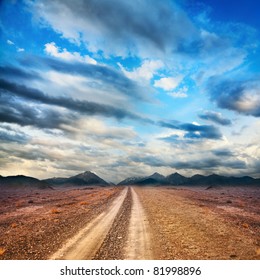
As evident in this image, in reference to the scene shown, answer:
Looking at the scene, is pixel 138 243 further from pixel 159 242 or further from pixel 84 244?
pixel 84 244

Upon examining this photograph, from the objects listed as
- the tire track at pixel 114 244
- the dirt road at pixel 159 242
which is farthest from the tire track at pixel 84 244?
the tire track at pixel 114 244

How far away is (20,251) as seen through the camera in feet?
43.4

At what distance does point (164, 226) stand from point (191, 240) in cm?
436

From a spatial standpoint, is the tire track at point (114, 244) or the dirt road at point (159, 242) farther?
the dirt road at point (159, 242)

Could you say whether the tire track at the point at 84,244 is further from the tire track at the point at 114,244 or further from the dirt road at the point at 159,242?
the tire track at the point at 114,244

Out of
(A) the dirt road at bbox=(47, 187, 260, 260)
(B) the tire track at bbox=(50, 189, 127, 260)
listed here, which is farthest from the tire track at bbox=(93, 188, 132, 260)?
(B) the tire track at bbox=(50, 189, 127, 260)

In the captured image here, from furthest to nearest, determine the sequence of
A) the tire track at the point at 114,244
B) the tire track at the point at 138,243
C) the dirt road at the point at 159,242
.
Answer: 1. the dirt road at the point at 159,242
2. the tire track at the point at 138,243
3. the tire track at the point at 114,244

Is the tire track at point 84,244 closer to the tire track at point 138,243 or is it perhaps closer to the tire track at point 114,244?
the tire track at point 114,244

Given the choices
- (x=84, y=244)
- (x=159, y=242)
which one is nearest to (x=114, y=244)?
(x=84, y=244)

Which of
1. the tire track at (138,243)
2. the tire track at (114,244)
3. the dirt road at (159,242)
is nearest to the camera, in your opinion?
the tire track at (114,244)

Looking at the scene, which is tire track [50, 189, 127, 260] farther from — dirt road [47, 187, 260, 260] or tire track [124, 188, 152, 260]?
tire track [124, 188, 152, 260]
